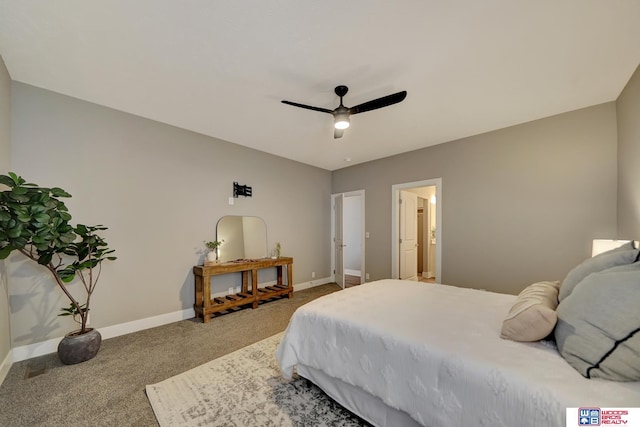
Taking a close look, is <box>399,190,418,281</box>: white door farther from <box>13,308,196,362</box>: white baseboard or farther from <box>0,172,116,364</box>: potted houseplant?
<box>0,172,116,364</box>: potted houseplant

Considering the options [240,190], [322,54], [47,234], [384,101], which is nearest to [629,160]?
[384,101]

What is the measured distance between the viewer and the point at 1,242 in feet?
6.57

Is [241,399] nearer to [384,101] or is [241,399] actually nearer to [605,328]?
[605,328]

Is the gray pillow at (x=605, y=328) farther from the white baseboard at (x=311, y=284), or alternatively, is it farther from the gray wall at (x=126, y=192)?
the white baseboard at (x=311, y=284)

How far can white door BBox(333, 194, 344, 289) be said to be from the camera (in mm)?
5463

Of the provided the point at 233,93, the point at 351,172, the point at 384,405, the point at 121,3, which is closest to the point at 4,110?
the point at 121,3

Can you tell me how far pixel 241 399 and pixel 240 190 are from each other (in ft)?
10.0

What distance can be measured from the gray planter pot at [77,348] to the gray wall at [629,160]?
5.23m

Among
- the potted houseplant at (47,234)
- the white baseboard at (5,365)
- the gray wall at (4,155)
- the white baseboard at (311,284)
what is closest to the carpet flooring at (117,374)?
the white baseboard at (5,365)

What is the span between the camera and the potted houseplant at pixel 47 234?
1.91 m

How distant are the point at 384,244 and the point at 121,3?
15.4 feet

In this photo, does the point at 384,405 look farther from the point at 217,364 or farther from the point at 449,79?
the point at 449,79
